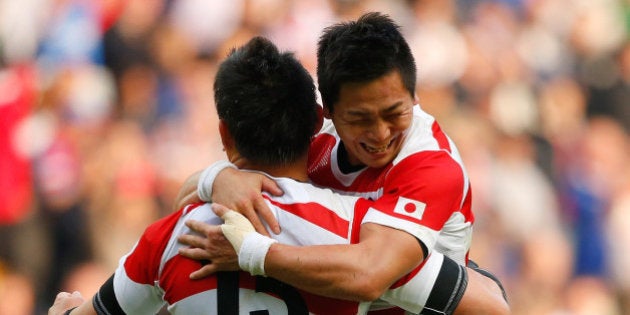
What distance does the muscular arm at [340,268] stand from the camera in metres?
2.41

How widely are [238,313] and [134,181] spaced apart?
3.57 metres

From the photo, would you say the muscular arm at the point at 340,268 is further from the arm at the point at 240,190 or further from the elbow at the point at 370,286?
the arm at the point at 240,190

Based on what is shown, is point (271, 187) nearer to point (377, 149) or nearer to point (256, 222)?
point (256, 222)

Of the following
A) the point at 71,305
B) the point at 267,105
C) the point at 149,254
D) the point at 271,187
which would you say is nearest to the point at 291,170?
the point at 271,187

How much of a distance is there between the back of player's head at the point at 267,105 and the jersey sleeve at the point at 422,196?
243 millimetres

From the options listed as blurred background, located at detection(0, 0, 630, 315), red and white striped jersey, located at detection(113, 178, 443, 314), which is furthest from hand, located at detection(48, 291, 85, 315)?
blurred background, located at detection(0, 0, 630, 315)

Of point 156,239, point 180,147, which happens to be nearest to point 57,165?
point 180,147

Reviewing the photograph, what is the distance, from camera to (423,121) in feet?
9.05

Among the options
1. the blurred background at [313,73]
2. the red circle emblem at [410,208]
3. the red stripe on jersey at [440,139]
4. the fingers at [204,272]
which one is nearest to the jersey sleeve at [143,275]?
the fingers at [204,272]

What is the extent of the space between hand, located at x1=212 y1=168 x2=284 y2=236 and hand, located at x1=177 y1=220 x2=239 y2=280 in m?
0.08

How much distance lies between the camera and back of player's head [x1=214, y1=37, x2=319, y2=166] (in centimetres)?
252

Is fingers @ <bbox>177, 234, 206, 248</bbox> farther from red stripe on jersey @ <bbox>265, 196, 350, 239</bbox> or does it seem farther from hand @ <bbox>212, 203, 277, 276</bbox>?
red stripe on jersey @ <bbox>265, 196, 350, 239</bbox>

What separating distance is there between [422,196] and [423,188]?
0.8 inches

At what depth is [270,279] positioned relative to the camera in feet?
8.23
